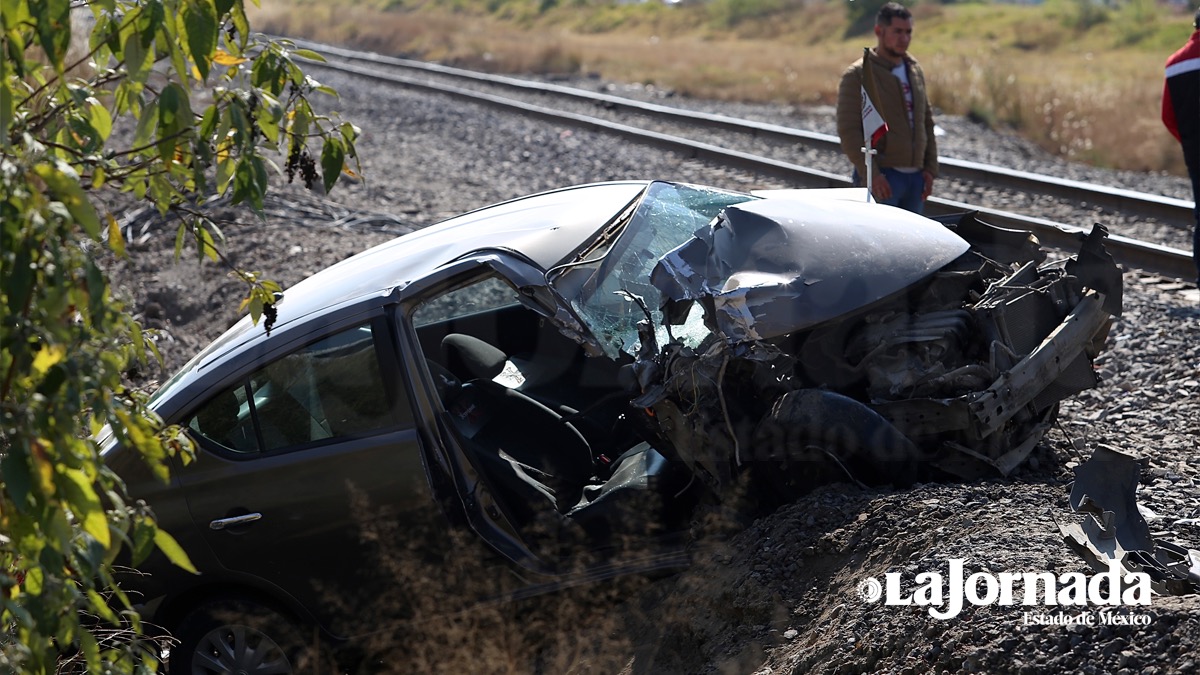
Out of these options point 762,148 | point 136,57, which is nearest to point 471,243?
point 136,57

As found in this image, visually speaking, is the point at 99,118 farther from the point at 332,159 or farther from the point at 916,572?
the point at 916,572

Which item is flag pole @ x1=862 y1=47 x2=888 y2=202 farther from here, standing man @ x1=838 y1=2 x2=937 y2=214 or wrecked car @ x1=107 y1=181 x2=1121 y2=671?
wrecked car @ x1=107 y1=181 x2=1121 y2=671

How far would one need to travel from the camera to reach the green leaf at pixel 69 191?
91.2 inches

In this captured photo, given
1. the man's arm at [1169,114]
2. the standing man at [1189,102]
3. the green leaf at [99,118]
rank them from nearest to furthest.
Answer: the green leaf at [99,118] < the standing man at [1189,102] < the man's arm at [1169,114]

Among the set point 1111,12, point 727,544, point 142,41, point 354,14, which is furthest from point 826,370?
point 354,14

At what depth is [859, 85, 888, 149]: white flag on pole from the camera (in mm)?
7801

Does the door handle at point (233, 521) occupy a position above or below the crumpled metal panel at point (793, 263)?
below

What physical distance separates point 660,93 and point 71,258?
20.8m

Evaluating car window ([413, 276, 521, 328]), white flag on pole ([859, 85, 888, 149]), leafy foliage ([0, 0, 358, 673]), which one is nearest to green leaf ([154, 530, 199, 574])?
leafy foliage ([0, 0, 358, 673])

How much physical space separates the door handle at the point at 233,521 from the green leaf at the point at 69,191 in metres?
2.56

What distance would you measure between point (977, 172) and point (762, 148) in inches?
136

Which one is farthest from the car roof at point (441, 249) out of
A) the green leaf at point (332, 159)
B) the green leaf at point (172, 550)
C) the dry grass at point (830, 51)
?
the dry grass at point (830, 51)

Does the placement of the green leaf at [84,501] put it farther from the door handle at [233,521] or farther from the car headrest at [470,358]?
the car headrest at [470,358]

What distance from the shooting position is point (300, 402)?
4.84 meters
